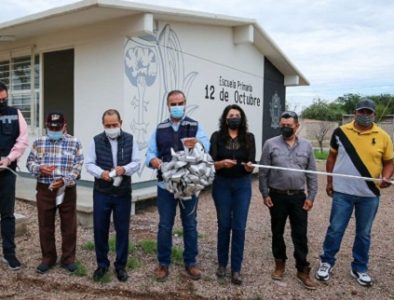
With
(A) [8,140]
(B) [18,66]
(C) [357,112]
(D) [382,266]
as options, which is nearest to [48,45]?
(B) [18,66]

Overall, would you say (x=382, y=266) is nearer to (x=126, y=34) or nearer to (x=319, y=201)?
(x=319, y=201)

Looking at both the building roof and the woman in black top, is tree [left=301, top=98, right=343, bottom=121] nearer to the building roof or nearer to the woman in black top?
the building roof

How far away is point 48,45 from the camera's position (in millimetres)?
8148

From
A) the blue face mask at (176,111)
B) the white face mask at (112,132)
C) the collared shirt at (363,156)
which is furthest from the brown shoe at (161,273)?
the collared shirt at (363,156)

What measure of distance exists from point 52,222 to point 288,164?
8.15 ft

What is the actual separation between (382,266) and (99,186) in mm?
3432

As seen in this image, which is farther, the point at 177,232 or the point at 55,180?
the point at 177,232

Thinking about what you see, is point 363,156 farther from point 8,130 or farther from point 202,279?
point 8,130

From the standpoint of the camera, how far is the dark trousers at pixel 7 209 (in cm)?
425

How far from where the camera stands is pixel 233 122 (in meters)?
4.04

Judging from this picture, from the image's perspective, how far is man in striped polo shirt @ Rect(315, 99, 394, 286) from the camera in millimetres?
4215

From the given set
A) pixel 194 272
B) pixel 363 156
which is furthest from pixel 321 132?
pixel 194 272

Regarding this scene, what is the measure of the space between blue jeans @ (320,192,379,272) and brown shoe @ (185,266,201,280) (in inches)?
53.6

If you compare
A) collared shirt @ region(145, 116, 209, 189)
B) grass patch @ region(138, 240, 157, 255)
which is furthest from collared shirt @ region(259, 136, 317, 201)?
grass patch @ region(138, 240, 157, 255)
